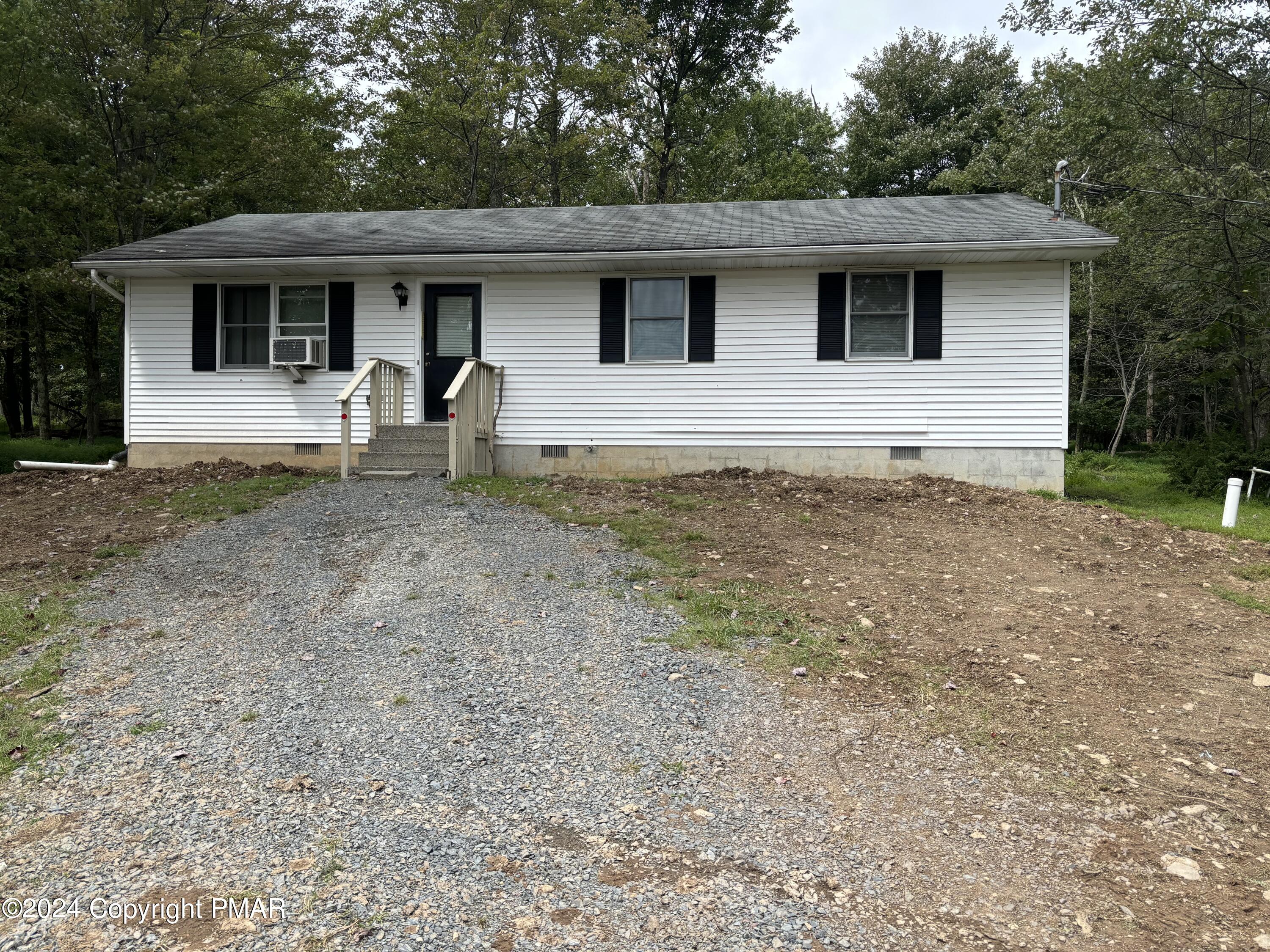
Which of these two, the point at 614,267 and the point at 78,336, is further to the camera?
the point at 78,336

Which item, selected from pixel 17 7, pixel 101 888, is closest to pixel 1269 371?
pixel 101 888

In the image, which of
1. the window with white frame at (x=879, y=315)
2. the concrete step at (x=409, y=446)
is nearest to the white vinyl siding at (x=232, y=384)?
the concrete step at (x=409, y=446)

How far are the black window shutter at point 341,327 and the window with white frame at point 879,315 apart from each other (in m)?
6.56

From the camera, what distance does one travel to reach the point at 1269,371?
12.9 m

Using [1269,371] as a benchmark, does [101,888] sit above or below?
below

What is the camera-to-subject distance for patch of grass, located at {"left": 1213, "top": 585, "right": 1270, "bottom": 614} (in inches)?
223

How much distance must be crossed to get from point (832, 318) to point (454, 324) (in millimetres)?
4955

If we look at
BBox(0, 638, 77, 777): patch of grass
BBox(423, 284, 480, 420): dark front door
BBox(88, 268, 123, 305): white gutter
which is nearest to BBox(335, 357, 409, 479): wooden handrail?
BBox(423, 284, 480, 420): dark front door

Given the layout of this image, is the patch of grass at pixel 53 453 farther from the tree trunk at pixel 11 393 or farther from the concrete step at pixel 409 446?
the tree trunk at pixel 11 393

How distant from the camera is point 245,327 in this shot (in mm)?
11312

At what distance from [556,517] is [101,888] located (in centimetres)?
551

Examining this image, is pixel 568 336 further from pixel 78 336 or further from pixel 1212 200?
pixel 78 336

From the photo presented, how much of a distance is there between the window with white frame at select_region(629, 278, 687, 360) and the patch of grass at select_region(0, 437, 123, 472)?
8294 mm

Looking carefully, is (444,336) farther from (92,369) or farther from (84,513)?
(92,369)
